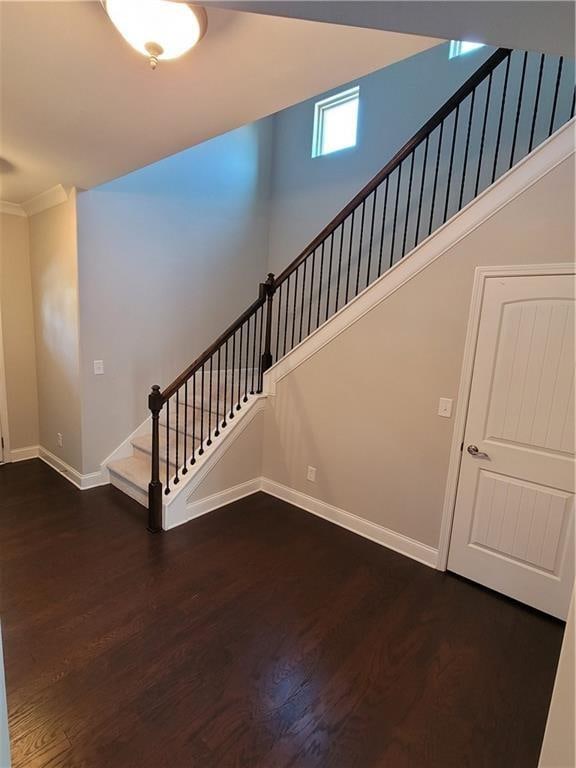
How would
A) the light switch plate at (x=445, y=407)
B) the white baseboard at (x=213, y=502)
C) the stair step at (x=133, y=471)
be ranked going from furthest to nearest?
the stair step at (x=133, y=471) < the white baseboard at (x=213, y=502) < the light switch plate at (x=445, y=407)

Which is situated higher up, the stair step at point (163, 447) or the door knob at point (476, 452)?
the door knob at point (476, 452)

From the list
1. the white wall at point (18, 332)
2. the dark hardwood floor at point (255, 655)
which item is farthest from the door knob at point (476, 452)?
the white wall at point (18, 332)

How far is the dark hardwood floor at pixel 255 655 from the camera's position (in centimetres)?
143

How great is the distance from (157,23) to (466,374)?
7.36 ft

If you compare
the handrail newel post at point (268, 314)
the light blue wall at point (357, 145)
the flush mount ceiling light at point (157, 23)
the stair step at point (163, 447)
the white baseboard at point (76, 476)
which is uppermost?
the light blue wall at point (357, 145)

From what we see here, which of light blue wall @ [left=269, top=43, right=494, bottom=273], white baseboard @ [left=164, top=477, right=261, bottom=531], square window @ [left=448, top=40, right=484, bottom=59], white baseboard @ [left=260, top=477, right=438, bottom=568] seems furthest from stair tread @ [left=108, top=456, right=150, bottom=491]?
square window @ [left=448, top=40, right=484, bottom=59]

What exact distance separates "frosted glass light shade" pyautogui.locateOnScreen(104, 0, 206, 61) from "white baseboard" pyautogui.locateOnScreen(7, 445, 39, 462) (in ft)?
13.6

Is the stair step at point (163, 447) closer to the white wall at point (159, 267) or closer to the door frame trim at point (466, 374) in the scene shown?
the white wall at point (159, 267)

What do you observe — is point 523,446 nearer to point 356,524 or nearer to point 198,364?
point 356,524

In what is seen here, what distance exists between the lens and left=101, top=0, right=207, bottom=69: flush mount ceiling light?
47.6 inches

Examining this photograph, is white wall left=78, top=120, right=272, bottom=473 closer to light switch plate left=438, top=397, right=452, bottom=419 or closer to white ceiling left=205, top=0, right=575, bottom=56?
light switch plate left=438, top=397, right=452, bottom=419

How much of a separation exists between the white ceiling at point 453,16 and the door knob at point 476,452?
1922 millimetres

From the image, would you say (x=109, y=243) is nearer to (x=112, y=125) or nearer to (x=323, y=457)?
(x=112, y=125)

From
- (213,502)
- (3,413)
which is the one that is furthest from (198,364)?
(3,413)
